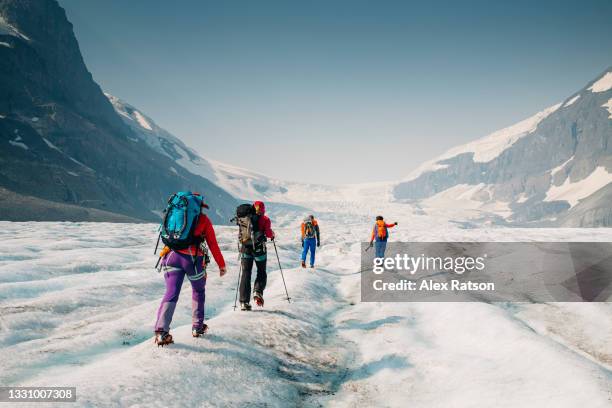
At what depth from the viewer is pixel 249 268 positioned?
9.12 metres

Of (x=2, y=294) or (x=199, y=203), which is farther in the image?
(x=2, y=294)

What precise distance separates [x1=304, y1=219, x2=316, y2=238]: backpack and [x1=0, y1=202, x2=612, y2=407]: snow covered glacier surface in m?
5.44

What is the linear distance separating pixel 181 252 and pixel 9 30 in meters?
169

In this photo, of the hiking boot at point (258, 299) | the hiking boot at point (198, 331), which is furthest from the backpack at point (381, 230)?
the hiking boot at point (198, 331)

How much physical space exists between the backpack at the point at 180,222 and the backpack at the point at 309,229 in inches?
446

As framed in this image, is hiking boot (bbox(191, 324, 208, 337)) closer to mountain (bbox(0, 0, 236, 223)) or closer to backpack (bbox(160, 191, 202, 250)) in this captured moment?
backpack (bbox(160, 191, 202, 250))

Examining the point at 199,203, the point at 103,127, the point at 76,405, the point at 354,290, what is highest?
the point at 103,127

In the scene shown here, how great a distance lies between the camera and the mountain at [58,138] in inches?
3280

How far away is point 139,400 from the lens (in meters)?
4.27

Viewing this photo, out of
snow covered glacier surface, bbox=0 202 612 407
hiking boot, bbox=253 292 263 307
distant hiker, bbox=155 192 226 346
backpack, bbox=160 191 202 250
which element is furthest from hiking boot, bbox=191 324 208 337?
hiking boot, bbox=253 292 263 307

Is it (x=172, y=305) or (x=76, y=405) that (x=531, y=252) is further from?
(x=76, y=405)

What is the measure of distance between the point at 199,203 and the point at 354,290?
9708mm

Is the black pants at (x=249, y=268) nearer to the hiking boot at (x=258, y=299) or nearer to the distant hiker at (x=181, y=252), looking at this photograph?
the hiking boot at (x=258, y=299)

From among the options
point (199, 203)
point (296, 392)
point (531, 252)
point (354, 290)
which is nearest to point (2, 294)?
point (199, 203)
